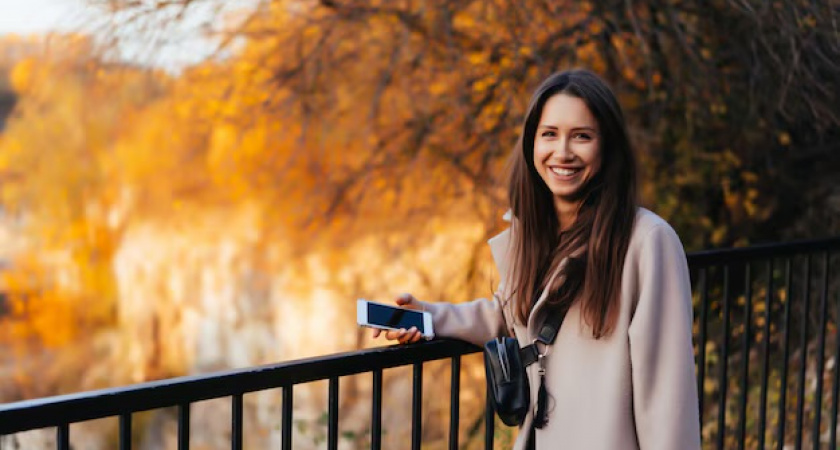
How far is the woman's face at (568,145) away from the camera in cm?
188

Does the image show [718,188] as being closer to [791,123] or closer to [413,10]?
[791,123]

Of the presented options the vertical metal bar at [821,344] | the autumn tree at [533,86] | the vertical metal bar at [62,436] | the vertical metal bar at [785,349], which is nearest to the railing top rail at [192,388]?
the vertical metal bar at [62,436]

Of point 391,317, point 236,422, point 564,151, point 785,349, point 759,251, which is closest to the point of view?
point 236,422

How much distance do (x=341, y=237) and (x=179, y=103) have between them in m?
2.04

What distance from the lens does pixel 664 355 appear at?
177cm

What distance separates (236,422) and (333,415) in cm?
23

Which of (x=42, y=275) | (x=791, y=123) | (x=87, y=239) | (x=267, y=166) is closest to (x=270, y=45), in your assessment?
(x=267, y=166)

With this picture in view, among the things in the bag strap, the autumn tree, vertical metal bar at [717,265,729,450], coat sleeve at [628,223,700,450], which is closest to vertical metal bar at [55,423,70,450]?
the bag strap

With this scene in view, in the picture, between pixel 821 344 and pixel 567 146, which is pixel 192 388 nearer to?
pixel 567 146

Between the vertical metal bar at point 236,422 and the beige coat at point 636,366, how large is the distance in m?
0.61

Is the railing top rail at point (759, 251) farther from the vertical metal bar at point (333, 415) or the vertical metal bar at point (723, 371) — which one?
the vertical metal bar at point (333, 415)

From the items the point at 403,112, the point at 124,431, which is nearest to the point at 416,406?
the point at 124,431

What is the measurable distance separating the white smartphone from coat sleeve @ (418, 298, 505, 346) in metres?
0.03

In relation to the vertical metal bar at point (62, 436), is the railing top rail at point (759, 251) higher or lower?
higher
